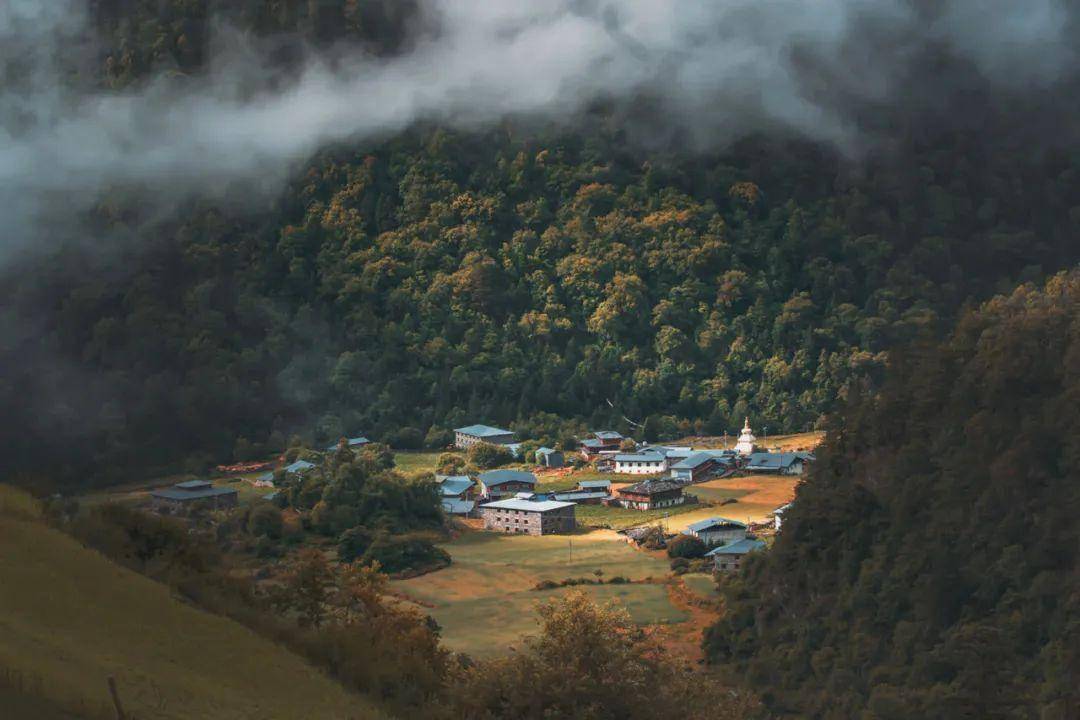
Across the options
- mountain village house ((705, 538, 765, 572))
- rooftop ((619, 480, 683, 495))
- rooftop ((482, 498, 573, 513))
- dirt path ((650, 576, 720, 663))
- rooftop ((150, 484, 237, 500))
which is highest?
rooftop ((150, 484, 237, 500))

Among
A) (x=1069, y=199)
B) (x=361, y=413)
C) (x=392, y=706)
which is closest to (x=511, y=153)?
(x=361, y=413)

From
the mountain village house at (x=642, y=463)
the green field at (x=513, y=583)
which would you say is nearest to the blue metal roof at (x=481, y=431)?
the mountain village house at (x=642, y=463)

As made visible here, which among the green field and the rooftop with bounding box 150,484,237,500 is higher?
the rooftop with bounding box 150,484,237,500

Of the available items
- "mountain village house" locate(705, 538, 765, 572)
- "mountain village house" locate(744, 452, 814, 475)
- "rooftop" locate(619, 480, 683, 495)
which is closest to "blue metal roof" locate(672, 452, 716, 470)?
"mountain village house" locate(744, 452, 814, 475)

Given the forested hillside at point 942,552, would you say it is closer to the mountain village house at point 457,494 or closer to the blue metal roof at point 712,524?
the blue metal roof at point 712,524

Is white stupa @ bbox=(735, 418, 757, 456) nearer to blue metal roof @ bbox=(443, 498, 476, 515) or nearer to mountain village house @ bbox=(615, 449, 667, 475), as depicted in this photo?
mountain village house @ bbox=(615, 449, 667, 475)

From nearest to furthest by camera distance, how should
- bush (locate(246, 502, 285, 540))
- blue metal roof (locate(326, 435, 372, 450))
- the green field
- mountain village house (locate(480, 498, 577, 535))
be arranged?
the green field
bush (locate(246, 502, 285, 540))
mountain village house (locate(480, 498, 577, 535))
blue metal roof (locate(326, 435, 372, 450))

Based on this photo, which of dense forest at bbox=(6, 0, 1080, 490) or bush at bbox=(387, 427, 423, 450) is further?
dense forest at bbox=(6, 0, 1080, 490)

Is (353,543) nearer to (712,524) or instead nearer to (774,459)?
(712,524)
